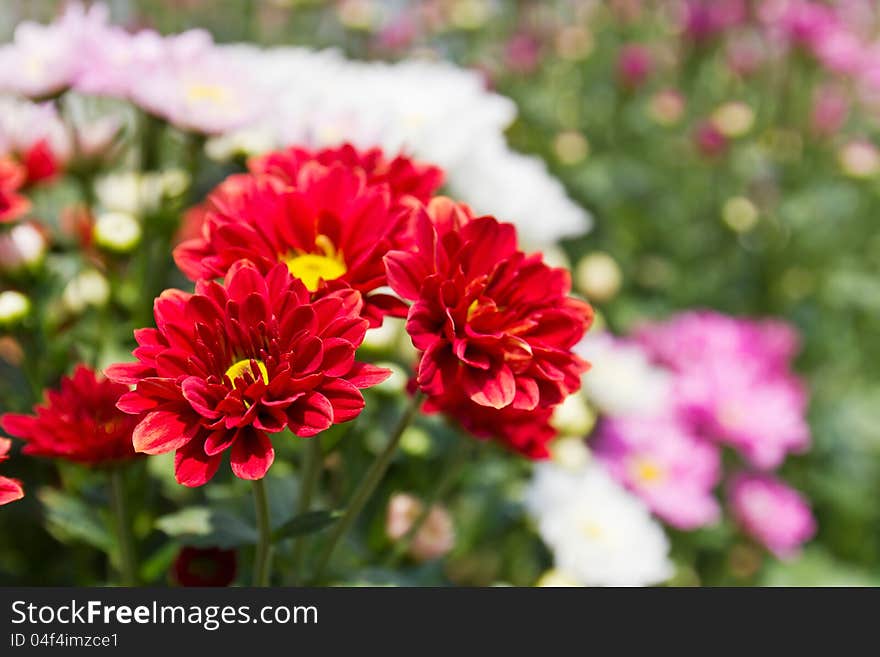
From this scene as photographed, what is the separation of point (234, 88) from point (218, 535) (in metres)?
0.38

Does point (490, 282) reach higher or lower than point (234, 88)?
lower

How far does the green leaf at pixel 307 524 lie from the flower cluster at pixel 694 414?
0.55 metres

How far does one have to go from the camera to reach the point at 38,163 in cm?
74

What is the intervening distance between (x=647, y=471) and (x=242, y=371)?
73cm

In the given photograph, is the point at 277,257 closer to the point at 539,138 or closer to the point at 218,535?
the point at 218,535

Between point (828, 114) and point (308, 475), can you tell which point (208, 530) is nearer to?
point (308, 475)

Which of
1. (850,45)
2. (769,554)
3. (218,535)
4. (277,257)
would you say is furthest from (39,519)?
(850,45)

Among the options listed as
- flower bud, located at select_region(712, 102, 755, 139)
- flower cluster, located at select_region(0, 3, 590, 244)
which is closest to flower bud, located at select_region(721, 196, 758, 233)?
flower bud, located at select_region(712, 102, 755, 139)

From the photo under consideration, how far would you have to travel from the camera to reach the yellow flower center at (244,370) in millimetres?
438

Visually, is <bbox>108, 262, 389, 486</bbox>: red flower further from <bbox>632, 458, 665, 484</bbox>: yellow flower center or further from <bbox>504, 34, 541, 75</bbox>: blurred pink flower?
<bbox>504, 34, 541, 75</bbox>: blurred pink flower

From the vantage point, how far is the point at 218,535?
0.55 m

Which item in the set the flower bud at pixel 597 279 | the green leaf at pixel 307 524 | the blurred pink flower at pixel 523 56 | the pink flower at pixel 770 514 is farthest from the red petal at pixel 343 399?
the blurred pink flower at pixel 523 56

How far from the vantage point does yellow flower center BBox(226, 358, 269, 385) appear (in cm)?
44

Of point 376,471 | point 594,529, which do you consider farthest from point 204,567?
point 594,529
